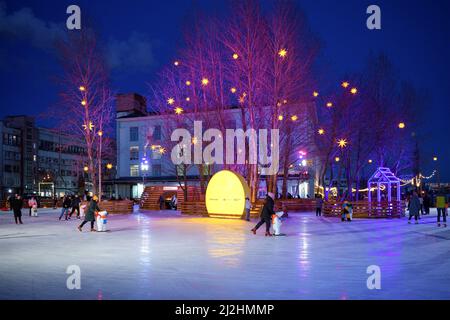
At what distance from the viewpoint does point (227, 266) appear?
1003cm

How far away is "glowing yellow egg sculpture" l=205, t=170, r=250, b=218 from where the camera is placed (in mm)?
26297

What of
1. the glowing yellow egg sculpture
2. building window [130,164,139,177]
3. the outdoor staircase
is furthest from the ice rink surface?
Answer: building window [130,164,139,177]

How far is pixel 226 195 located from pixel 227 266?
17252mm

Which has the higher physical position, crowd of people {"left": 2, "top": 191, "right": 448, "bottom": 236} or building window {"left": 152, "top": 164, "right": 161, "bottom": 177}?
building window {"left": 152, "top": 164, "right": 161, "bottom": 177}

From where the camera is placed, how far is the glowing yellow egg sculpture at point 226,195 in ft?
86.3

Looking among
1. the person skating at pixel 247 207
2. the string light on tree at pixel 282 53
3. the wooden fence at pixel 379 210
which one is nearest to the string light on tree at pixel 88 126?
the person skating at pixel 247 207

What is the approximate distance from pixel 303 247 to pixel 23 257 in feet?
26.6

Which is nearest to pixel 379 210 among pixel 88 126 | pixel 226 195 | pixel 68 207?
pixel 226 195

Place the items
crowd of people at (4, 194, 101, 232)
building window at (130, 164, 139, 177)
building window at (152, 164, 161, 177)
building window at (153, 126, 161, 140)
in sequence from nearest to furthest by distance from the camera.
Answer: crowd of people at (4, 194, 101, 232) < building window at (153, 126, 161, 140) < building window at (152, 164, 161, 177) < building window at (130, 164, 139, 177)

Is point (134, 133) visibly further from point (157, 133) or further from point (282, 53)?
point (282, 53)

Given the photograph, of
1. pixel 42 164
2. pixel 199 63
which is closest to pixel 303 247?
pixel 199 63

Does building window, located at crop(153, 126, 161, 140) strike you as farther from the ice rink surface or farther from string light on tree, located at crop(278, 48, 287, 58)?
the ice rink surface

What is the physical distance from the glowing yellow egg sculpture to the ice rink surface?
31.9 feet

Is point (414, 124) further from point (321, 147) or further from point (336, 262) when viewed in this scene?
point (336, 262)
